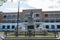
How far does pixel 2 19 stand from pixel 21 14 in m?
7.96

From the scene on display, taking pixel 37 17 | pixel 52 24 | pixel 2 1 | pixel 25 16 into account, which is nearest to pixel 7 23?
pixel 25 16

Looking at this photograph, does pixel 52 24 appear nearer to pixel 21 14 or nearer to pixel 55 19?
pixel 55 19

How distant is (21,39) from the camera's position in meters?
20.3

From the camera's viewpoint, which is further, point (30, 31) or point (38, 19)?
point (38, 19)

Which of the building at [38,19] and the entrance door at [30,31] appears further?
the building at [38,19]

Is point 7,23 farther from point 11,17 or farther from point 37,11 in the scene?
point 37,11

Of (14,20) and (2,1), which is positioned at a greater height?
(2,1)

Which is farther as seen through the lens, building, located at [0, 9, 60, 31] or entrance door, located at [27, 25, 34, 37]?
building, located at [0, 9, 60, 31]

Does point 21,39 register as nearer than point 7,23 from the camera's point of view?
Yes

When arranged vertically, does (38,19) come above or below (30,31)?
below

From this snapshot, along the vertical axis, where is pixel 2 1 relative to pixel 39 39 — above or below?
above

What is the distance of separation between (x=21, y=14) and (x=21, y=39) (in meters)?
47.3

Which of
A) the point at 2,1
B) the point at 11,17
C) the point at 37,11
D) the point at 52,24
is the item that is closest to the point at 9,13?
the point at 11,17

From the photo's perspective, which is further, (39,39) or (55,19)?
(55,19)
